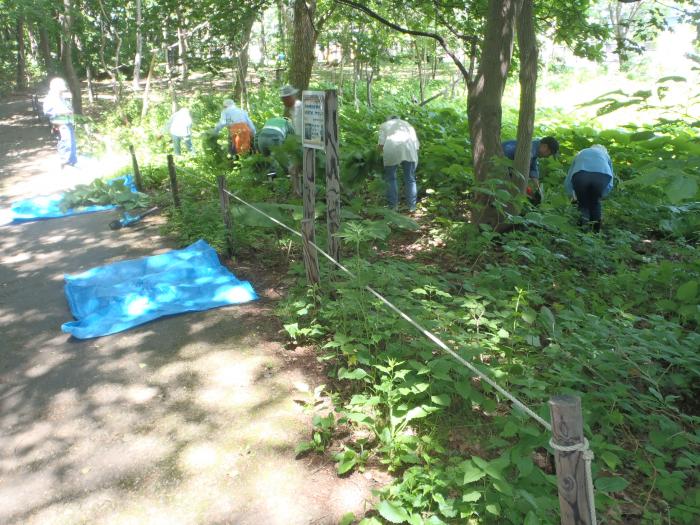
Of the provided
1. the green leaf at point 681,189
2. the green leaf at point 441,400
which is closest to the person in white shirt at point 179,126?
the green leaf at point 441,400

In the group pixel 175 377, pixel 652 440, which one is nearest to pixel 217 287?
pixel 175 377

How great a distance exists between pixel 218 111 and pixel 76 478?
53.3ft

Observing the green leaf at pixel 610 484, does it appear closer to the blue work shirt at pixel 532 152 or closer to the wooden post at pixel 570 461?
the wooden post at pixel 570 461

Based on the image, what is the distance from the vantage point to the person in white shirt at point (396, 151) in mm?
7707

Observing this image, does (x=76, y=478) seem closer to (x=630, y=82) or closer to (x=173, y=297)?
(x=173, y=297)

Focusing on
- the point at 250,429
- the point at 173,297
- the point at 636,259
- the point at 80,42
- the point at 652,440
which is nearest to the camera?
the point at 652,440

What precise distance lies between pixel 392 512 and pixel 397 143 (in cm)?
592

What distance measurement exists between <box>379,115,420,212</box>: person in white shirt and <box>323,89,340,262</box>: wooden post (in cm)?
338

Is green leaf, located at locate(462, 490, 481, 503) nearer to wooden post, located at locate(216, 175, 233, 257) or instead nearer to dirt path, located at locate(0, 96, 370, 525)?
dirt path, located at locate(0, 96, 370, 525)

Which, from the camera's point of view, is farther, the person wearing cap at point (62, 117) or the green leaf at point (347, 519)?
the person wearing cap at point (62, 117)

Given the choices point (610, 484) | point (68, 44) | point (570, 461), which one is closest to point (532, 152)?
point (610, 484)

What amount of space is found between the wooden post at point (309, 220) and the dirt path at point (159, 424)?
2.03 feet

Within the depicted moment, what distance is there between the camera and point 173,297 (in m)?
5.40

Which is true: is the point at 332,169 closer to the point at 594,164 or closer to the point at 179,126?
the point at 594,164
